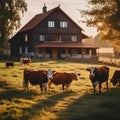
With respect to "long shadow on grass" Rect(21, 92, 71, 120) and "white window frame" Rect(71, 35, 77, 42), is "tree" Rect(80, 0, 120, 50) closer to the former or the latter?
"long shadow on grass" Rect(21, 92, 71, 120)

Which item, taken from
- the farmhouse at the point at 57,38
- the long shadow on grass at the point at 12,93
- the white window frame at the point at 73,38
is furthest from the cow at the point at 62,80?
the white window frame at the point at 73,38

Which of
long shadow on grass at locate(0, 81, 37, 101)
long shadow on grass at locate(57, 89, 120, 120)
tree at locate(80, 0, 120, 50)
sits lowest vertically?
long shadow on grass at locate(57, 89, 120, 120)

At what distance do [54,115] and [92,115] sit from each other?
186cm

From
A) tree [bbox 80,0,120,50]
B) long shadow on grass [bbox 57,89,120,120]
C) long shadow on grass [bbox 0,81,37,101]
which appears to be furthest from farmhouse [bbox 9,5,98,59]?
long shadow on grass [bbox 57,89,120,120]

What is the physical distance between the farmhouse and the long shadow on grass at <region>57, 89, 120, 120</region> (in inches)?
1669

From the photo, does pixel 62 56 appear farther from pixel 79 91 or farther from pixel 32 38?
pixel 79 91

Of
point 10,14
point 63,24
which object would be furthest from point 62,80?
point 63,24

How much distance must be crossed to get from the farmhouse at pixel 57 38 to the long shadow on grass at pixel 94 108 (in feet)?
139

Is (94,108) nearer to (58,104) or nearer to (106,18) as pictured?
(58,104)

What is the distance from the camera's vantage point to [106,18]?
3200 cm

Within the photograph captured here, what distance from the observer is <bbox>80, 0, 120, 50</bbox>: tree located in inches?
1234

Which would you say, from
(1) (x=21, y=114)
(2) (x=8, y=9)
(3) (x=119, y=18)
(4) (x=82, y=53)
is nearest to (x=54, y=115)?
(1) (x=21, y=114)

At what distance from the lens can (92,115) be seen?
53.1 feet

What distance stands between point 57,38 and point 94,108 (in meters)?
50.6
